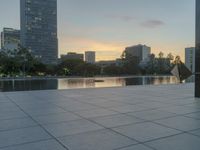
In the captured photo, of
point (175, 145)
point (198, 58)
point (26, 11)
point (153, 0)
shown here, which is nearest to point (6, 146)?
point (175, 145)

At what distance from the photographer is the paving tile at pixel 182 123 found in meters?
4.60

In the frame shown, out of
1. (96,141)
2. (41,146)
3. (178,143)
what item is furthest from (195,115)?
(41,146)

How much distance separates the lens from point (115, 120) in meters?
5.25

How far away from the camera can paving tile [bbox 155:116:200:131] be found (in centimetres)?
460

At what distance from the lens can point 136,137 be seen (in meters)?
3.95

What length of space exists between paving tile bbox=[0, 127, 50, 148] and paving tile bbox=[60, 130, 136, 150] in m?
0.52

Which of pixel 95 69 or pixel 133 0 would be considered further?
pixel 95 69

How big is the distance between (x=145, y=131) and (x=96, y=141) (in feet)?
3.76

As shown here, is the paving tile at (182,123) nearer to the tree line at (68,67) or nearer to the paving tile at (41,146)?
the paving tile at (41,146)

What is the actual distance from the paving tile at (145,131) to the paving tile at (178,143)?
207mm

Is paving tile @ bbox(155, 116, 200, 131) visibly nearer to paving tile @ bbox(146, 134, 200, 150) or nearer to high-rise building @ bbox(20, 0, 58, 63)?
paving tile @ bbox(146, 134, 200, 150)

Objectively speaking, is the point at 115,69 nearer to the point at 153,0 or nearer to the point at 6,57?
the point at 6,57

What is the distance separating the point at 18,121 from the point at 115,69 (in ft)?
267

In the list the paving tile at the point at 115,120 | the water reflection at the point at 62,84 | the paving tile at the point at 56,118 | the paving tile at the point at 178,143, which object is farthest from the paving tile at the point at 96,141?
the water reflection at the point at 62,84
